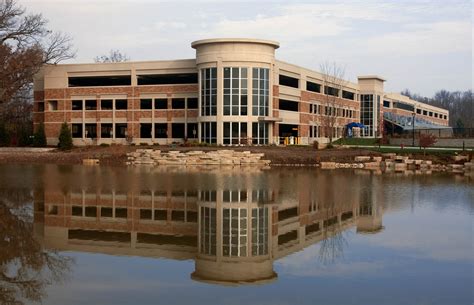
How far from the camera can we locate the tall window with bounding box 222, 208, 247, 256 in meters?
12.0

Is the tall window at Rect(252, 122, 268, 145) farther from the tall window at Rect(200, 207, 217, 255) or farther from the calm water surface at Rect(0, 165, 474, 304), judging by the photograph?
the tall window at Rect(200, 207, 217, 255)

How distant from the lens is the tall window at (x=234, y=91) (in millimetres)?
A: 55031

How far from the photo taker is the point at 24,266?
10.4 metres

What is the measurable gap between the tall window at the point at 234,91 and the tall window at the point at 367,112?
40.6 meters

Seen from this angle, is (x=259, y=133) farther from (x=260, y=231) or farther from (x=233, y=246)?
(x=233, y=246)

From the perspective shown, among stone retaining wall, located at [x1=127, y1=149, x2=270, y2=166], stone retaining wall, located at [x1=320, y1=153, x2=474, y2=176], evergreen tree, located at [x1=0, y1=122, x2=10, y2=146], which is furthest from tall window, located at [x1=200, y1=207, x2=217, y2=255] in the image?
evergreen tree, located at [x1=0, y1=122, x2=10, y2=146]

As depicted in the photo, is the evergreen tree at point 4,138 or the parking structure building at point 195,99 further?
the evergreen tree at point 4,138

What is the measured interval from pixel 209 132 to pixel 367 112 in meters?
42.9

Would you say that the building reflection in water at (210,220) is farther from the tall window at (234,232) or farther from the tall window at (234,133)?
the tall window at (234,133)

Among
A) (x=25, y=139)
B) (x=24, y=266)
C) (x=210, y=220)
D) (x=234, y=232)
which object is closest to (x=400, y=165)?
(x=210, y=220)

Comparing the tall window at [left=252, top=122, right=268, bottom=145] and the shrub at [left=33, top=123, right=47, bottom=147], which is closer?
the tall window at [left=252, top=122, right=268, bottom=145]

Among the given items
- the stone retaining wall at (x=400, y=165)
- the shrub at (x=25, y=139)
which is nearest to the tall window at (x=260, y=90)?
the stone retaining wall at (x=400, y=165)

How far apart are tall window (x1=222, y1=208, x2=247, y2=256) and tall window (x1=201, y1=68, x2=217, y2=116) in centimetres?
3872

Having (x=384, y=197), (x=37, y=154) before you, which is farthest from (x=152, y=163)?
(x=384, y=197)
